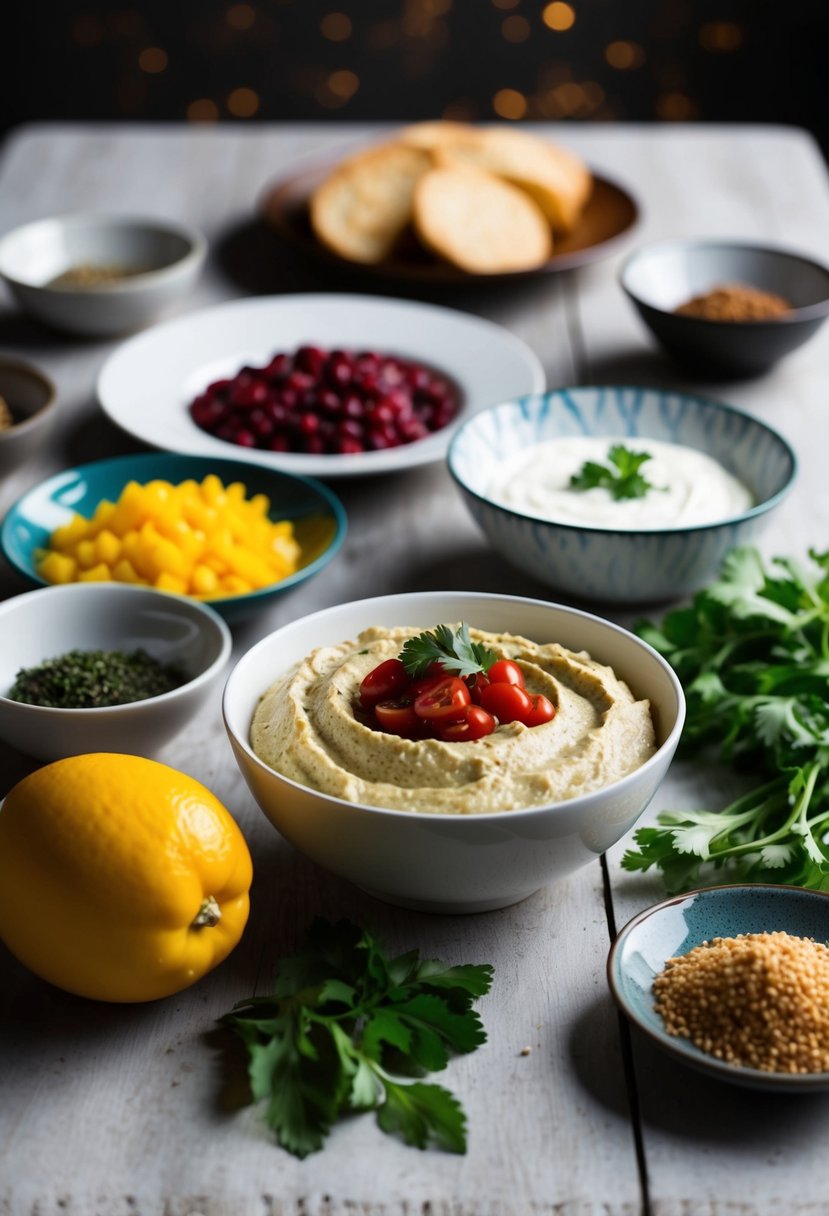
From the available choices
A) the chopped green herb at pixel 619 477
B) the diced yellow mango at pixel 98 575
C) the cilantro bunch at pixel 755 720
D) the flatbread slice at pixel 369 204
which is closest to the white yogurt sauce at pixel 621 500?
the chopped green herb at pixel 619 477

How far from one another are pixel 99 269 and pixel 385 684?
1.94m

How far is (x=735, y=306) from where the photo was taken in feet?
9.34

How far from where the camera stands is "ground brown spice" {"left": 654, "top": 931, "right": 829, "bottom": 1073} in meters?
1.23

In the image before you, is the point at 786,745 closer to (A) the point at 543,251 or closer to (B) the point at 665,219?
(A) the point at 543,251

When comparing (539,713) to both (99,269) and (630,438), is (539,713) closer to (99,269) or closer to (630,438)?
(630,438)

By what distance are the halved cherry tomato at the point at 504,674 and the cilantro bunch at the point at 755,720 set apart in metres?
0.23

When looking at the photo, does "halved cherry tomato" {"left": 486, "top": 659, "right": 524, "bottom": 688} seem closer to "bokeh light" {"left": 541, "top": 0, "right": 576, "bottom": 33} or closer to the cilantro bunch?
the cilantro bunch

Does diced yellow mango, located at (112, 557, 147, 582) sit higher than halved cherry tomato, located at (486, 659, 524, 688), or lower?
lower

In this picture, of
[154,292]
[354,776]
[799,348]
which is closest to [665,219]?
[799,348]

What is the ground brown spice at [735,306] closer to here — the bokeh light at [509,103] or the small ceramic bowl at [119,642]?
the small ceramic bowl at [119,642]

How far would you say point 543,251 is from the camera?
123 inches

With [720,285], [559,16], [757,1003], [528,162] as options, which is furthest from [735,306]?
[559,16]

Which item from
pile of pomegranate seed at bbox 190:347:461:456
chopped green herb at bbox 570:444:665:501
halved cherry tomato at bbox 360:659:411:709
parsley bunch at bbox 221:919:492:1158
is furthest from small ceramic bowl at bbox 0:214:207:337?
parsley bunch at bbox 221:919:492:1158

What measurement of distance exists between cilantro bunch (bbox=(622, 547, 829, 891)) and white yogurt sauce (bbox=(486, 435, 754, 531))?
0.50 ft
